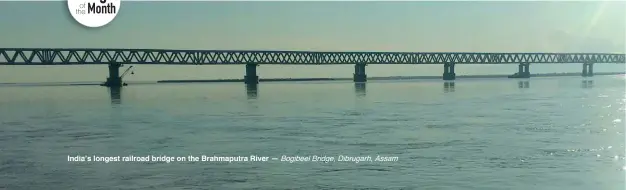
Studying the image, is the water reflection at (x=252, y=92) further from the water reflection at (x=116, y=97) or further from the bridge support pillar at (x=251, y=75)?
the bridge support pillar at (x=251, y=75)

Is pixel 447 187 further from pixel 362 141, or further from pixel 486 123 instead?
pixel 486 123

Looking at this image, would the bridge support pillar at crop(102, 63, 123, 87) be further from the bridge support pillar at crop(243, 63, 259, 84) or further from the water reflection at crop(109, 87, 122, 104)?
the water reflection at crop(109, 87, 122, 104)

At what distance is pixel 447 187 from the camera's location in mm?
18516

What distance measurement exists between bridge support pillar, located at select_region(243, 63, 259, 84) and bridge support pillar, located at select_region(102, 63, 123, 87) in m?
29.1

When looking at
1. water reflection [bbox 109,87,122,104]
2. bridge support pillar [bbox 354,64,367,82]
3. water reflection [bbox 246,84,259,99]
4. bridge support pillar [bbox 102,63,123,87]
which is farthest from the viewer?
bridge support pillar [bbox 354,64,367,82]

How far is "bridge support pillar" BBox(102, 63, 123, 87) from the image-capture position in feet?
509

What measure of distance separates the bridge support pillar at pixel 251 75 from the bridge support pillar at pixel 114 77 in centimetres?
2914

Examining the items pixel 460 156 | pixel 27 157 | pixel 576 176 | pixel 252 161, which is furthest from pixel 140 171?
pixel 576 176

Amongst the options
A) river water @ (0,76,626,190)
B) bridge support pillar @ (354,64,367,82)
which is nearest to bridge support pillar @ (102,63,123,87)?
bridge support pillar @ (354,64,367,82)

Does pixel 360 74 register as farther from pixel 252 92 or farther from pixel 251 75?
pixel 252 92

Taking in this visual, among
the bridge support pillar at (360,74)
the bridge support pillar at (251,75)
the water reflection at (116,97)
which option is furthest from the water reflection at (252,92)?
the bridge support pillar at (360,74)

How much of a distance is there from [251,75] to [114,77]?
32.2m

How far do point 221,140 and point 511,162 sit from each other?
1127 cm

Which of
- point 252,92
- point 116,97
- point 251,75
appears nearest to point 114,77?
point 251,75
